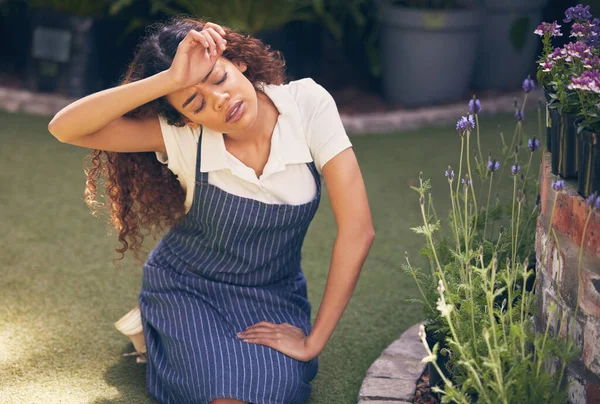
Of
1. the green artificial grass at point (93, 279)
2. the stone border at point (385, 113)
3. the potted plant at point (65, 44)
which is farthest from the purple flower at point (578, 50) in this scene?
the potted plant at point (65, 44)

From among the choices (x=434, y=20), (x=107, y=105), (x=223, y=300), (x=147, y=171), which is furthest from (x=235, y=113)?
Result: (x=434, y=20)

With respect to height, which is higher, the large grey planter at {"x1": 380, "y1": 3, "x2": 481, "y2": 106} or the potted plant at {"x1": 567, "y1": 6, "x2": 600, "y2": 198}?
the potted plant at {"x1": 567, "y1": 6, "x2": 600, "y2": 198}

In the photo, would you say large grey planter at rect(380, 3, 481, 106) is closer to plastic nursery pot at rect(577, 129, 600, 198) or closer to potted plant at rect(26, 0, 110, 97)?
potted plant at rect(26, 0, 110, 97)

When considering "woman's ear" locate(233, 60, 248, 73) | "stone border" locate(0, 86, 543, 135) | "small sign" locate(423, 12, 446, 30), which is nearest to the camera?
"woman's ear" locate(233, 60, 248, 73)

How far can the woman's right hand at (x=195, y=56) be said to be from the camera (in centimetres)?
221

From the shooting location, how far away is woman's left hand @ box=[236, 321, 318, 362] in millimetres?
2465

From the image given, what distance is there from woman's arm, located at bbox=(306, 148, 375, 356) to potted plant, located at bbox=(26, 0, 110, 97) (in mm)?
3457

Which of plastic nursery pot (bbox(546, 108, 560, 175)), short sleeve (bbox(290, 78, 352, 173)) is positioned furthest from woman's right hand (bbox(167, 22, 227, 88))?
plastic nursery pot (bbox(546, 108, 560, 175))

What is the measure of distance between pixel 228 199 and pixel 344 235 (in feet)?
1.17

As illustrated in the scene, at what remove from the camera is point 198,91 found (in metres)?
2.31

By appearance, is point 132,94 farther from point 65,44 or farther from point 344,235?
point 65,44

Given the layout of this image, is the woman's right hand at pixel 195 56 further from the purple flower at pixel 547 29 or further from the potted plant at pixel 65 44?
the potted plant at pixel 65 44

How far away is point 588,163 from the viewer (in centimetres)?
194

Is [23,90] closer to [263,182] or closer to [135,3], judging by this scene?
[135,3]
